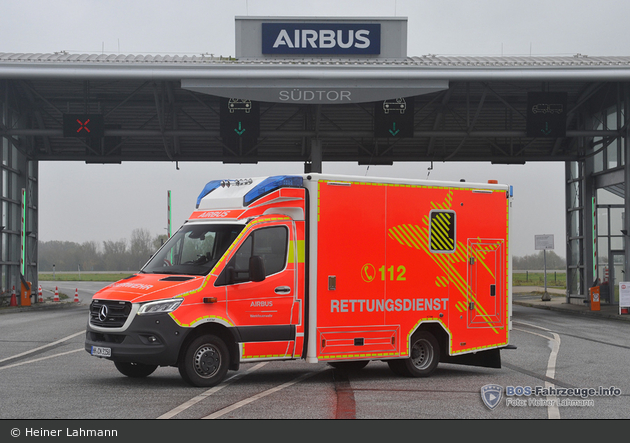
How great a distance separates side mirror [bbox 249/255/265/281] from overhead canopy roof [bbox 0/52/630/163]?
15507 millimetres

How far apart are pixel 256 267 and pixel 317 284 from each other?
1.05 metres

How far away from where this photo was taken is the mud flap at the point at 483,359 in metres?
12.7

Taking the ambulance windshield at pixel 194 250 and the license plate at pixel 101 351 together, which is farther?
the ambulance windshield at pixel 194 250

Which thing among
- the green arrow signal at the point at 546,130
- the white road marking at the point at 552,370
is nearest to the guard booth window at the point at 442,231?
the white road marking at the point at 552,370

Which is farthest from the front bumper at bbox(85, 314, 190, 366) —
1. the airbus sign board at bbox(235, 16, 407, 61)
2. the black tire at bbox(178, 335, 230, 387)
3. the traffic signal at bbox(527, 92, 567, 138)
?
the traffic signal at bbox(527, 92, 567, 138)

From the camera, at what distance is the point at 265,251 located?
1105 cm

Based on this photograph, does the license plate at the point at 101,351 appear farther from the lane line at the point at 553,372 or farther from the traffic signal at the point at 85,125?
the traffic signal at the point at 85,125

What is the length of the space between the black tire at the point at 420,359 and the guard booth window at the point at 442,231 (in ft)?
4.45

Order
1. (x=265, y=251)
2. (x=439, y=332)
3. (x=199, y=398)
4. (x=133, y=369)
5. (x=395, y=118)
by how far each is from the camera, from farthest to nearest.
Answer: (x=395, y=118) → (x=439, y=332) → (x=133, y=369) → (x=265, y=251) → (x=199, y=398)

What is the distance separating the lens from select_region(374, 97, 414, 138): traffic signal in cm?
2817

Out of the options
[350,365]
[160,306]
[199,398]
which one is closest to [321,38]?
[350,365]

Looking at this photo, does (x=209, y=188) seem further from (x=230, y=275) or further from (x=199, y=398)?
(x=199, y=398)
